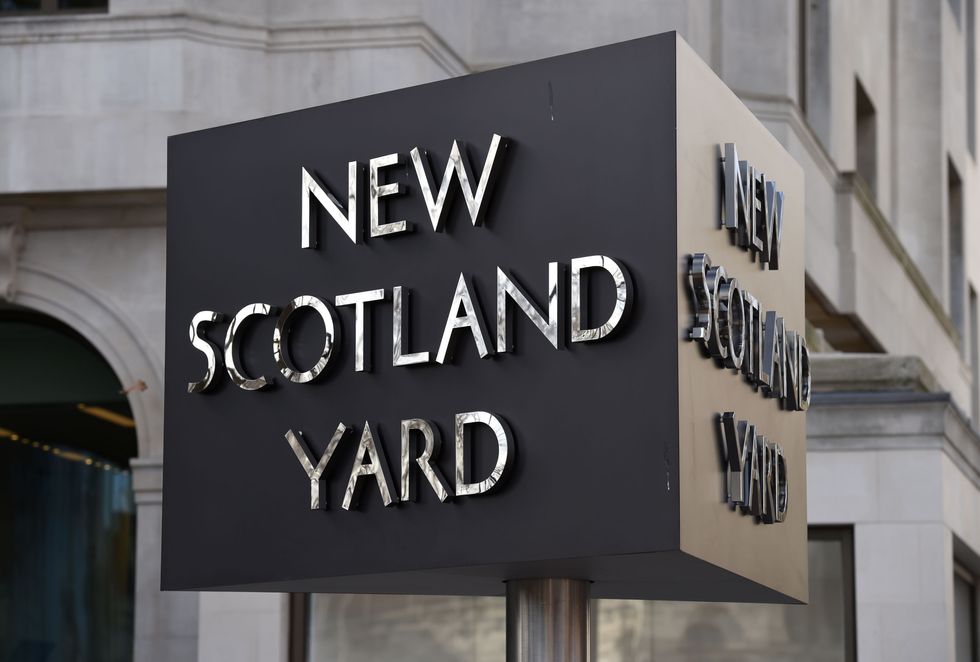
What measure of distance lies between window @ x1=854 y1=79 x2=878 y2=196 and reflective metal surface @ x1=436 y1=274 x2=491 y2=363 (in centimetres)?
2393

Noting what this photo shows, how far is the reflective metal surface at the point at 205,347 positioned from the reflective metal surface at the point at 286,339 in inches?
12.0

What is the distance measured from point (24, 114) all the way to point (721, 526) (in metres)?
13.0

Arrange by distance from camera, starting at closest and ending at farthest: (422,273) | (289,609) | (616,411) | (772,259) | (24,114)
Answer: (616,411) < (422,273) < (772,259) < (289,609) < (24,114)

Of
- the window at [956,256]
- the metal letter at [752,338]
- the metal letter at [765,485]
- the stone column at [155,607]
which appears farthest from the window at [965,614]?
the window at [956,256]

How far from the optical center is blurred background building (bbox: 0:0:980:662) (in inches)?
612

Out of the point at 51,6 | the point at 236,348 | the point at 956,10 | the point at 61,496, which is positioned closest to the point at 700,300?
the point at 236,348

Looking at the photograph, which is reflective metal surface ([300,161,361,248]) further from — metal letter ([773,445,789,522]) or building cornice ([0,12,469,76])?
building cornice ([0,12,469,76])

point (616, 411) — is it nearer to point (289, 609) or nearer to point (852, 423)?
point (852, 423)

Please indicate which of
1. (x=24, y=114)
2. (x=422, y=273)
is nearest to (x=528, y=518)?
(x=422, y=273)

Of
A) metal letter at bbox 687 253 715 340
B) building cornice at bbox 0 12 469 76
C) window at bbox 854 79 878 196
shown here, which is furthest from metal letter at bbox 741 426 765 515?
window at bbox 854 79 878 196

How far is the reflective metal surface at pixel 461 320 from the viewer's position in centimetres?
746

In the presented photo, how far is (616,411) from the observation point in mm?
7086

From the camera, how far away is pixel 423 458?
24.5 feet

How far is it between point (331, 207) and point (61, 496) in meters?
13.1
